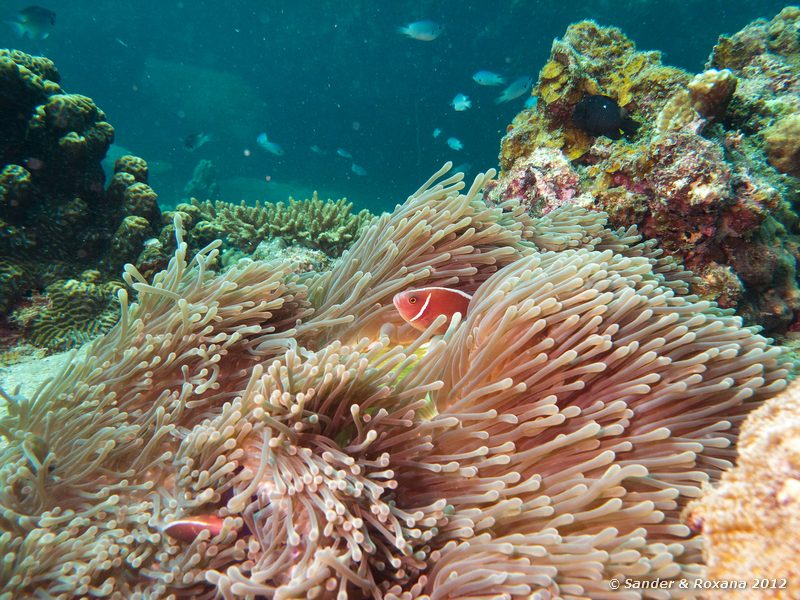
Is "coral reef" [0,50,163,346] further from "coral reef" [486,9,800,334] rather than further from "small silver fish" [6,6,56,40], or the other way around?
"small silver fish" [6,6,56,40]

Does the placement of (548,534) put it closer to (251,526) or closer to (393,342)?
(251,526)

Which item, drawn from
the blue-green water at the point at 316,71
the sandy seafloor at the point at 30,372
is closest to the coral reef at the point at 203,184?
the blue-green water at the point at 316,71

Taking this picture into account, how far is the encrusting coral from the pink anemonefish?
130 millimetres

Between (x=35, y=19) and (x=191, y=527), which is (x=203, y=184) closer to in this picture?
(x=35, y=19)

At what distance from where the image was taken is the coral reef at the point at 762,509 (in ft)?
4.00

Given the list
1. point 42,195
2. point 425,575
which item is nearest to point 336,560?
point 425,575

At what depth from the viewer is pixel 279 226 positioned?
16.7 ft

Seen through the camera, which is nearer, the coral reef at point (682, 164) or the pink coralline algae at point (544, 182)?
the coral reef at point (682, 164)

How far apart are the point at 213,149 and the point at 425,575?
33745mm

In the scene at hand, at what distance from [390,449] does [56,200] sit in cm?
481

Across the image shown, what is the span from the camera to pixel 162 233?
496 cm

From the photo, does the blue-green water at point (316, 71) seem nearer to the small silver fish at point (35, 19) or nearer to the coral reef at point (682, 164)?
the small silver fish at point (35, 19)

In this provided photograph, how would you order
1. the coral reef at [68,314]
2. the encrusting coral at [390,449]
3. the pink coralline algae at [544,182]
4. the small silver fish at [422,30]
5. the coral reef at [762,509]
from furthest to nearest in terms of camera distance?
the small silver fish at [422,30] → the coral reef at [68,314] → the pink coralline algae at [544,182] → the encrusting coral at [390,449] → the coral reef at [762,509]

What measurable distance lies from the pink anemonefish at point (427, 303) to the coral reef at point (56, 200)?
11.1 feet
